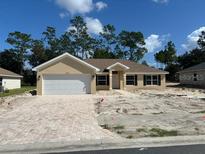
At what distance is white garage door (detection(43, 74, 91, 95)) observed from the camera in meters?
29.5

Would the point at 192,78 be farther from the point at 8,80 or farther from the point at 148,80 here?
the point at 8,80

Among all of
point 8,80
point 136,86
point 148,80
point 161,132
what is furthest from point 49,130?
point 8,80

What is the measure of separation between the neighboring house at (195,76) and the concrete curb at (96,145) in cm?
3667

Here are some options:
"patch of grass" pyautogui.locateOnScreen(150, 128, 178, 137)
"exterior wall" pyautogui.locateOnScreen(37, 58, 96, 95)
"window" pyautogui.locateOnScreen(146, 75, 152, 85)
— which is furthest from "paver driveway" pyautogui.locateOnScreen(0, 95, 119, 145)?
"window" pyautogui.locateOnScreen(146, 75, 152, 85)

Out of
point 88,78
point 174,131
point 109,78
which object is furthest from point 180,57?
point 174,131

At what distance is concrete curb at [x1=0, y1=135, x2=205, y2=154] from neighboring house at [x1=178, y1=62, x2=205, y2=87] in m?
36.7

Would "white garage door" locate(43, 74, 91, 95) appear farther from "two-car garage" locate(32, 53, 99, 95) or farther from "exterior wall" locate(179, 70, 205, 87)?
"exterior wall" locate(179, 70, 205, 87)

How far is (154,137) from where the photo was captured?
9.11 meters

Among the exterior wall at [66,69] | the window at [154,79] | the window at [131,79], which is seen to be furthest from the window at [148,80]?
the exterior wall at [66,69]

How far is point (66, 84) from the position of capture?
2981cm

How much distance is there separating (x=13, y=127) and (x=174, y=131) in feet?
20.6

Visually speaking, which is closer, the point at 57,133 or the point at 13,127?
the point at 57,133

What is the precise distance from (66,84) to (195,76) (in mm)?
26171

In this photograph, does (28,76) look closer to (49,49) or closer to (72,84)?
(49,49)
